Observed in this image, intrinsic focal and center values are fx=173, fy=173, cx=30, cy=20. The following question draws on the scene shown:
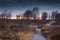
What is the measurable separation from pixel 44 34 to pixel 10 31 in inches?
66.2

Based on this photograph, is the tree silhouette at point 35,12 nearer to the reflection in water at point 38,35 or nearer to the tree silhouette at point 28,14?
the tree silhouette at point 28,14

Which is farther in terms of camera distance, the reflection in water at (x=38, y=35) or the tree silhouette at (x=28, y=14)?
the reflection in water at (x=38, y=35)

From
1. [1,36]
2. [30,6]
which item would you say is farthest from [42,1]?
[1,36]

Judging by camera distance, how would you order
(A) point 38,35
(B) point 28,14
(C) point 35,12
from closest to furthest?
(B) point 28,14
(C) point 35,12
(A) point 38,35

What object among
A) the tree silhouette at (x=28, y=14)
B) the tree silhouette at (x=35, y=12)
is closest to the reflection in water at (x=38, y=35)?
the tree silhouette at (x=35, y=12)

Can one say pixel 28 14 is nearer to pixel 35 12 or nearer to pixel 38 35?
pixel 35 12

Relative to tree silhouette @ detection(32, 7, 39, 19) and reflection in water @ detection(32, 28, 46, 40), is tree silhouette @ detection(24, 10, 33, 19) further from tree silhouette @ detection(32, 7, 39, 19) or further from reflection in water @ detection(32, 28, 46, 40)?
reflection in water @ detection(32, 28, 46, 40)

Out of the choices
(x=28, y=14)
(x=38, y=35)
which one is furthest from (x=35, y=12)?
(x=38, y=35)

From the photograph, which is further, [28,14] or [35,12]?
[35,12]

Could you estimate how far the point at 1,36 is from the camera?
7.49m

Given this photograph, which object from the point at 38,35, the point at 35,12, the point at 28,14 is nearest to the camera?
the point at 28,14

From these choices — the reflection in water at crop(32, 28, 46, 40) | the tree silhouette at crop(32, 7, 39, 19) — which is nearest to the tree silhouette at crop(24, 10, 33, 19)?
→ the tree silhouette at crop(32, 7, 39, 19)

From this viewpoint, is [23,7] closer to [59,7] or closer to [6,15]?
[6,15]

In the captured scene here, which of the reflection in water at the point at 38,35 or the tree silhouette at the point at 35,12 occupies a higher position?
the tree silhouette at the point at 35,12
